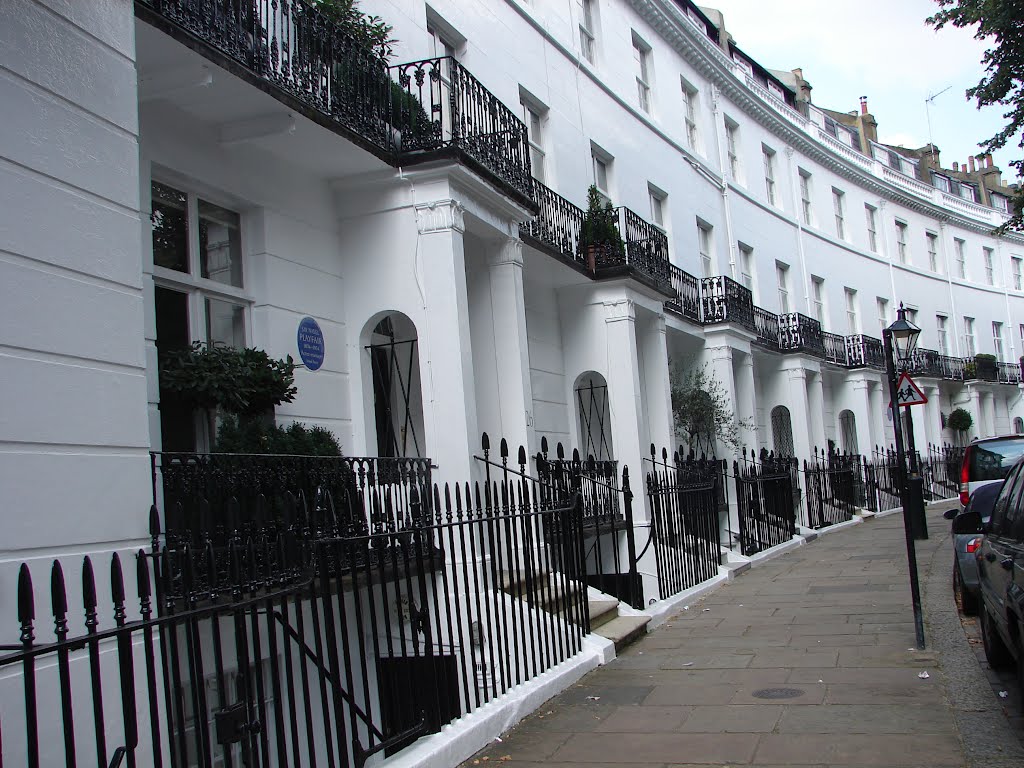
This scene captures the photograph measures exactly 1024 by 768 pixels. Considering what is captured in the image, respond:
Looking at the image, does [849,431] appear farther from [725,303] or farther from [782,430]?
[725,303]

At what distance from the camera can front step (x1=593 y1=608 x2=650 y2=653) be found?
8.78 meters

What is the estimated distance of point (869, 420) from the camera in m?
29.0

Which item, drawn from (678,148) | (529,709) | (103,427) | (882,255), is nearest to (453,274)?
(529,709)

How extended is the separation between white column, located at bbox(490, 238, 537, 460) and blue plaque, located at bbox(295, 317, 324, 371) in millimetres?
2386

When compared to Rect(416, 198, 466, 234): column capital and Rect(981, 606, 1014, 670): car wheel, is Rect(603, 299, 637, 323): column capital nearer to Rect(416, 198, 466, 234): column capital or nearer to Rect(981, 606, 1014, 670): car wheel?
Rect(416, 198, 466, 234): column capital

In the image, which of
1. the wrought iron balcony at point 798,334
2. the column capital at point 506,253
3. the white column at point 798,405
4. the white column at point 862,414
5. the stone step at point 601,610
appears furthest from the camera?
the white column at point 862,414

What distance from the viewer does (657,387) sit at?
16031 millimetres

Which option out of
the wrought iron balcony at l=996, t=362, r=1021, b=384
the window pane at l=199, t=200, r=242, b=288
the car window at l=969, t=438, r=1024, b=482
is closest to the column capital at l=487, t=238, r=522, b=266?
the window pane at l=199, t=200, r=242, b=288

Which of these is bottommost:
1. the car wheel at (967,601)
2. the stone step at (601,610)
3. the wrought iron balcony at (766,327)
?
the car wheel at (967,601)

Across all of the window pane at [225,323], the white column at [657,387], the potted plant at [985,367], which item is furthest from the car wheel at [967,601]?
the potted plant at [985,367]

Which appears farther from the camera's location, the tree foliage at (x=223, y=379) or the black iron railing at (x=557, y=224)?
the black iron railing at (x=557, y=224)

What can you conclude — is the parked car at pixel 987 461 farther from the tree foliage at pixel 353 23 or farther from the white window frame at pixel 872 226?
the white window frame at pixel 872 226

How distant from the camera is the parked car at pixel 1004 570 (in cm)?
518

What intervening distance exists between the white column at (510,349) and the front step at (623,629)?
2.27m
